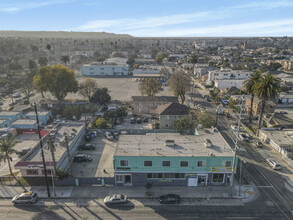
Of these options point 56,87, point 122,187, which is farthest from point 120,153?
point 56,87

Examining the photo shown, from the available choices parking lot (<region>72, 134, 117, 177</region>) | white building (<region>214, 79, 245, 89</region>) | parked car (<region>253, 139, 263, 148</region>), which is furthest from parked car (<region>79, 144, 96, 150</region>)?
white building (<region>214, 79, 245, 89</region>)

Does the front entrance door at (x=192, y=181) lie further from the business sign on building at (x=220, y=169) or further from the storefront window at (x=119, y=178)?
the storefront window at (x=119, y=178)

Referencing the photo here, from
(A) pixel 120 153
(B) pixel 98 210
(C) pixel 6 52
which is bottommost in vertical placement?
(B) pixel 98 210

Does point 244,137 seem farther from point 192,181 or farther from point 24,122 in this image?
point 24,122

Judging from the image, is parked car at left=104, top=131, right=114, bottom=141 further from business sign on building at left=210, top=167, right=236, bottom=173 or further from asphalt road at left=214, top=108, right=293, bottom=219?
asphalt road at left=214, top=108, right=293, bottom=219

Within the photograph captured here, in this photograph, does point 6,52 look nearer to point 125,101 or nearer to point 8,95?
point 8,95

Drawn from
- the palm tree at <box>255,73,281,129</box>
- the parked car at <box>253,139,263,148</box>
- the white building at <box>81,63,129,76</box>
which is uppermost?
the palm tree at <box>255,73,281,129</box>
